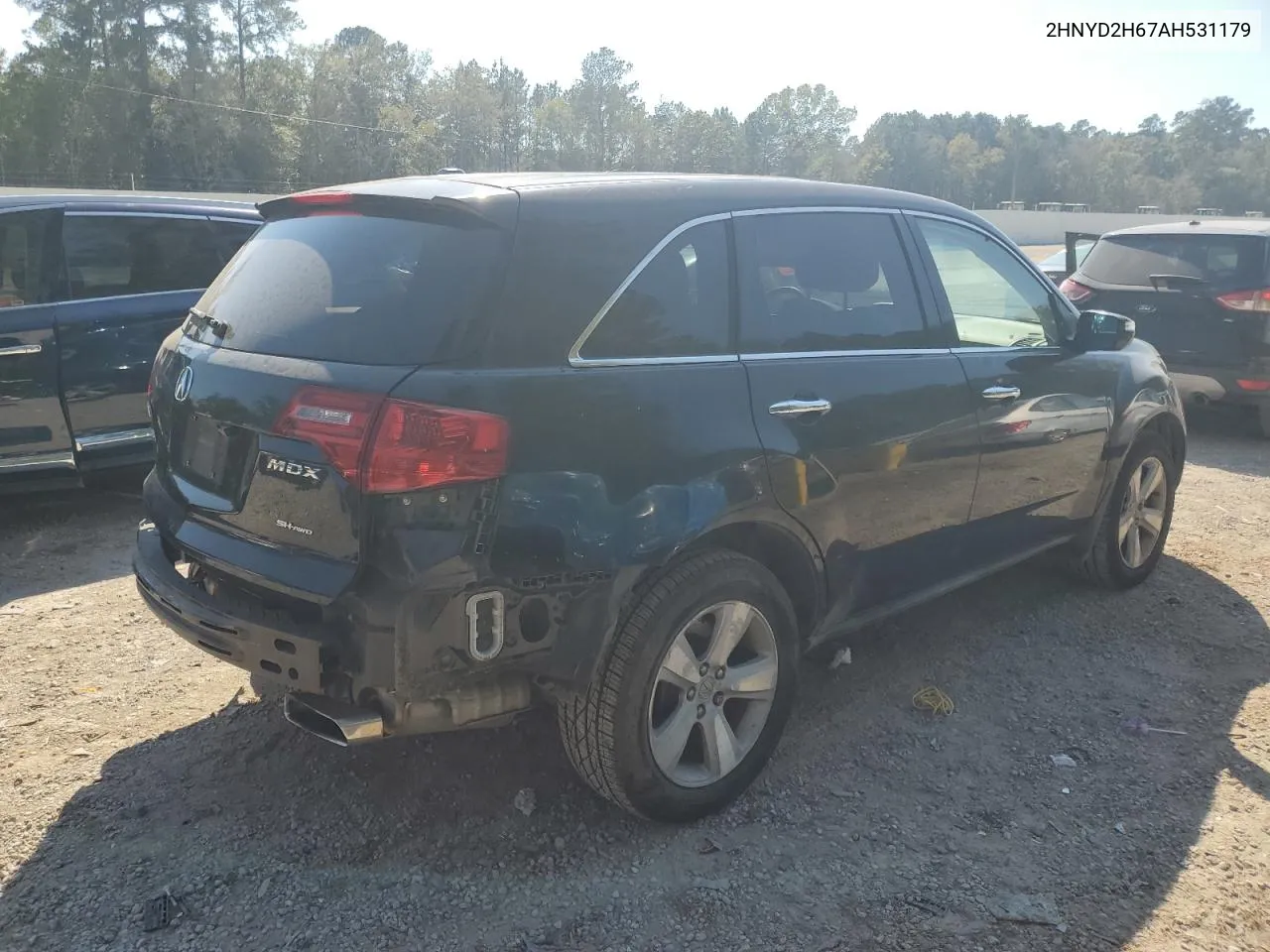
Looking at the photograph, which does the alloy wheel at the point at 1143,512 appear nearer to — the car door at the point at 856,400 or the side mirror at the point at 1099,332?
the side mirror at the point at 1099,332

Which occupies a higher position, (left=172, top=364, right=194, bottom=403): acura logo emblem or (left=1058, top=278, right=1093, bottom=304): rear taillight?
(left=1058, top=278, right=1093, bottom=304): rear taillight

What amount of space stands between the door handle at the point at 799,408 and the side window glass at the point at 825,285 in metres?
0.18

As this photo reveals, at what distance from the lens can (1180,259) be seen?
8.18m

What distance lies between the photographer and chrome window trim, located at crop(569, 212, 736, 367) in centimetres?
262

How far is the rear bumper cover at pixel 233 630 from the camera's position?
8.19 feet

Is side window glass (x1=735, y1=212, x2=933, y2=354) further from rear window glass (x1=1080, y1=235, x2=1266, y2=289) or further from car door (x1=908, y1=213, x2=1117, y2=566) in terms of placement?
rear window glass (x1=1080, y1=235, x2=1266, y2=289)

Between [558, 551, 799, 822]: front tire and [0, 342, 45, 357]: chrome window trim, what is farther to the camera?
[0, 342, 45, 357]: chrome window trim

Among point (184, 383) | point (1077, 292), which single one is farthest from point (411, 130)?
point (184, 383)

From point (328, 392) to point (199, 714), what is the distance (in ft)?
5.52

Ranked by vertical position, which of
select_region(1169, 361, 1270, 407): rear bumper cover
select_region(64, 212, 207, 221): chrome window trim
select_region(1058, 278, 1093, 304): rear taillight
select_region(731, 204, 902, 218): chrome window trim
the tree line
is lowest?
select_region(1169, 361, 1270, 407): rear bumper cover

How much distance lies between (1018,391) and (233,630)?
2974mm

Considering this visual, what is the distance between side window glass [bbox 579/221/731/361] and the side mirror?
2.14 meters

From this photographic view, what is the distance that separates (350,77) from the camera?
63938 millimetres

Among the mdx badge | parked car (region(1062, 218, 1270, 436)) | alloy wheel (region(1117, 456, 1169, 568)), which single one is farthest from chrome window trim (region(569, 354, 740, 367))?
parked car (region(1062, 218, 1270, 436))
